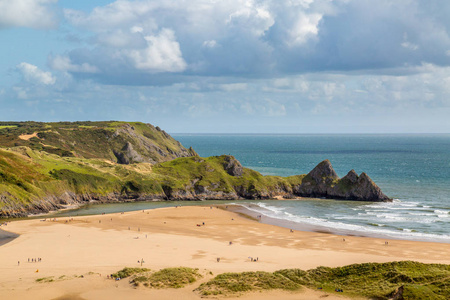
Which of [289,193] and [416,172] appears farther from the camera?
[416,172]

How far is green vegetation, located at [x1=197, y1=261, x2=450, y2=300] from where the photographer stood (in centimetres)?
3819

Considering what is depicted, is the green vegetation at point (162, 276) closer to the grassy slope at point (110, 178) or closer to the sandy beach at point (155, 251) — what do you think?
the sandy beach at point (155, 251)

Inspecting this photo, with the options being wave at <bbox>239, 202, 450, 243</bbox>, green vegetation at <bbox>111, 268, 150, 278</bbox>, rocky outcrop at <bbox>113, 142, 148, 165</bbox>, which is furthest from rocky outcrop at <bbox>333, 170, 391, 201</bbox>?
rocky outcrop at <bbox>113, 142, 148, 165</bbox>

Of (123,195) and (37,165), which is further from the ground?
(37,165)

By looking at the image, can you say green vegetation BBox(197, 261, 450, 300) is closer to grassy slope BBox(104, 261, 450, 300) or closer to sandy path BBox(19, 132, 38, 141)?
grassy slope BBox(104, 261, 450, 300)

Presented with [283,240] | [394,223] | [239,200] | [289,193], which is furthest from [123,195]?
[394,223]

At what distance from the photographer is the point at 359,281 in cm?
4331

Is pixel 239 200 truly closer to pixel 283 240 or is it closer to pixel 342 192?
pixel 342 192

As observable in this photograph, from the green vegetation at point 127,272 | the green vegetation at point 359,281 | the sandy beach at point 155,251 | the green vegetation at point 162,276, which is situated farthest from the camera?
the green vegetation at point 127,272

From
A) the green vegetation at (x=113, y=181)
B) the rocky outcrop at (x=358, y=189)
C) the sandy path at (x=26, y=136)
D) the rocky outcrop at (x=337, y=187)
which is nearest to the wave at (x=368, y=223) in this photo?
the rocky outcrop at (x=358, y=189)

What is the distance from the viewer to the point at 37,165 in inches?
4316

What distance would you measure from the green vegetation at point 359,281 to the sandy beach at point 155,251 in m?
1.80

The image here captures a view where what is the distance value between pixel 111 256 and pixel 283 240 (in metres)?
30.1

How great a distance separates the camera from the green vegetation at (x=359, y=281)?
38.2 metres
